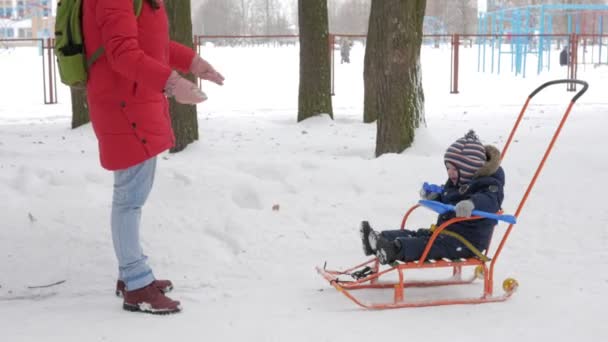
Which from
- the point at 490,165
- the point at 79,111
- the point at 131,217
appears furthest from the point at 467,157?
the point at 79,111

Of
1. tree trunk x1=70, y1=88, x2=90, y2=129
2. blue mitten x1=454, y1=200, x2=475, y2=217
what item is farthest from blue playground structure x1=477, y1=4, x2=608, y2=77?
blue mitten x1=454, y1=200, x2=475, y2=217

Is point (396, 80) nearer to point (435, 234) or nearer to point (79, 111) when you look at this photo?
point (435, 234)

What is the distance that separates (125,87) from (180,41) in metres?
5.29

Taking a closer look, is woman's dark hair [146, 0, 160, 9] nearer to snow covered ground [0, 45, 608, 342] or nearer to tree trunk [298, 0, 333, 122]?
snow covered ground [0, 45, 608, 342]

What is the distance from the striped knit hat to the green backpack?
6.52 ft

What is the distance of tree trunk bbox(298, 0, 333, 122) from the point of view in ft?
41.3

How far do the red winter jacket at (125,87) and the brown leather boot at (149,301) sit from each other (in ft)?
2.29

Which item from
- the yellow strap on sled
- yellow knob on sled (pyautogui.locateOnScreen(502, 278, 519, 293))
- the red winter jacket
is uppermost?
the red winter jacket

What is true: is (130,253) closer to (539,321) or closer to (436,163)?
(539,321)

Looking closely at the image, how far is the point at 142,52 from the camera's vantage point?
3666 millimetres

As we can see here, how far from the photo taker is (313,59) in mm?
12633

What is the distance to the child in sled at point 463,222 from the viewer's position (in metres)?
4.45

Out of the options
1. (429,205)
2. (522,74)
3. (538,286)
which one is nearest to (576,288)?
(538,286)

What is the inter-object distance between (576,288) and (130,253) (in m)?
2.71
